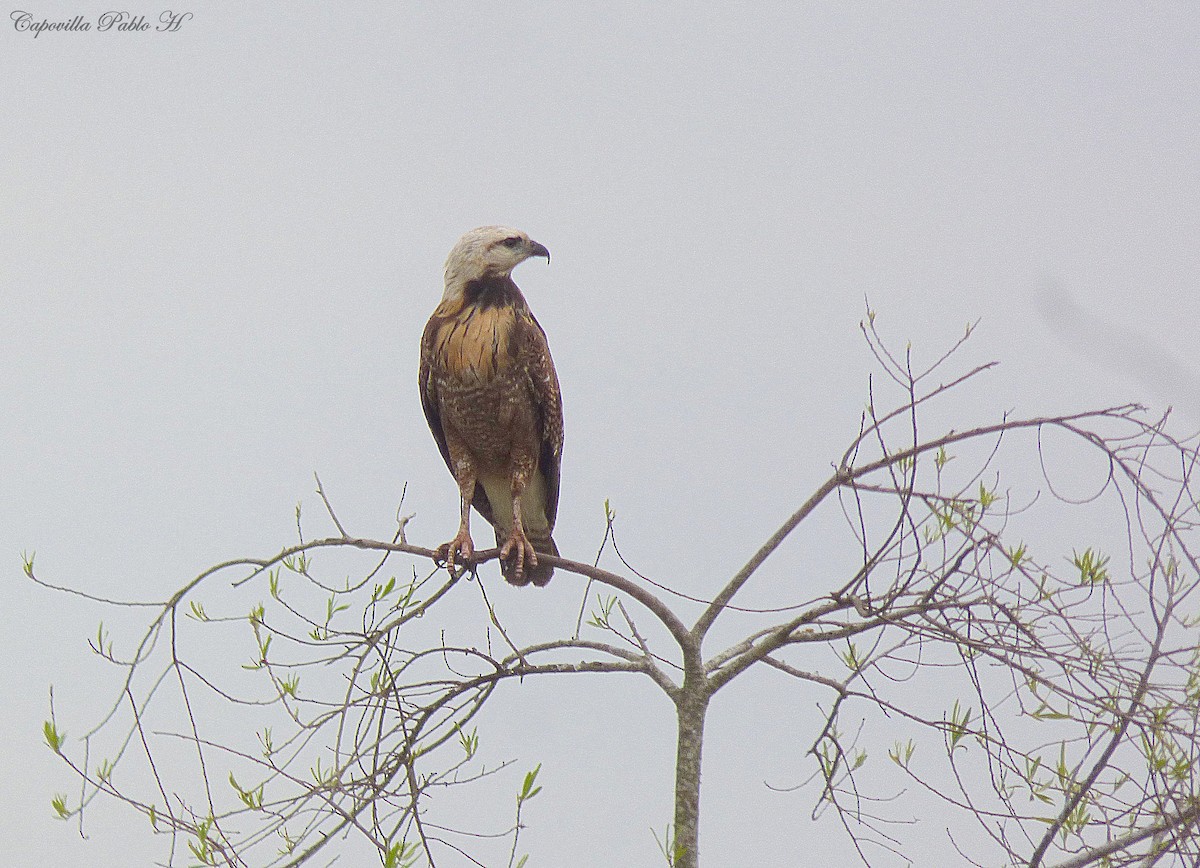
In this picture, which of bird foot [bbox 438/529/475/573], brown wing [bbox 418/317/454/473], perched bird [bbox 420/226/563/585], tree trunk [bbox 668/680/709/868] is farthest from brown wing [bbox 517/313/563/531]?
tree trunk [bbox 668/680/709/868]

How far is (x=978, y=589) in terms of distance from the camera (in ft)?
11.1

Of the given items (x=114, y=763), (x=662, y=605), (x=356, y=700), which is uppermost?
(x=662, y=605)

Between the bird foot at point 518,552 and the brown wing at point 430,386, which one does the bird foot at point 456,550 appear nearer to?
the bird foot at point 518,552

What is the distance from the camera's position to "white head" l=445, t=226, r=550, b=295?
5.06 m

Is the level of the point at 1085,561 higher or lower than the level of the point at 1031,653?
higher

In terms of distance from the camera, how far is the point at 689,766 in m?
3.81

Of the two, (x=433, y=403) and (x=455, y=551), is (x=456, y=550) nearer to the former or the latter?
(x=455, y=551)

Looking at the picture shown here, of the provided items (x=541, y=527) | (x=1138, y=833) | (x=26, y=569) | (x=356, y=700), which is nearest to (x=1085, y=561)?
(x=1138, y=833)

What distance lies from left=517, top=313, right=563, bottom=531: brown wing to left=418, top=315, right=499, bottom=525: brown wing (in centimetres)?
16

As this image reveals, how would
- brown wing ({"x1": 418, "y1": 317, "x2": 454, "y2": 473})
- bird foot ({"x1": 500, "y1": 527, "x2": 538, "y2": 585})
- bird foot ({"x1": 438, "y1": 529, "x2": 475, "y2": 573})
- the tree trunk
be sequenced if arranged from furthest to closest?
brown wing ({"x1": 418, "y1": 317, "x2": 454, "y2": 473}), bird foot ({"x1": 500, "y1": 527, "x2": 538, "y2": 585}), bird foot ({"x1": 438, "y1": 529, "x2": 475, "y2": 573}), the tree trunk

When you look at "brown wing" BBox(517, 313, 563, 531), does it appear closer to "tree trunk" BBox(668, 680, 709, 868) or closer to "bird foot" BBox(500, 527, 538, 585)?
"bird foot" BBox(500, 527, 538, 585)

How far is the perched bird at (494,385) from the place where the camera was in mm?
4914

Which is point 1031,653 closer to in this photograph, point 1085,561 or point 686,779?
point 1085,561

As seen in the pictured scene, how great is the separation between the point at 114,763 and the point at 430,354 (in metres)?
2.06
